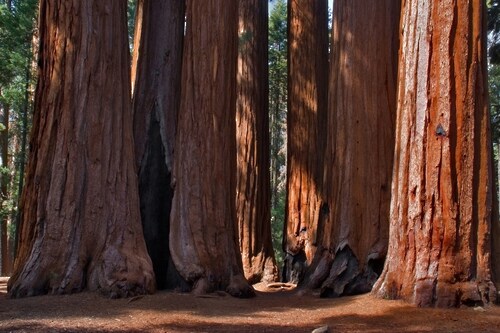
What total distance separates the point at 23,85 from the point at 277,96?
42.9 ft

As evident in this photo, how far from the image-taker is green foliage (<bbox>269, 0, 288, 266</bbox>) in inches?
1273

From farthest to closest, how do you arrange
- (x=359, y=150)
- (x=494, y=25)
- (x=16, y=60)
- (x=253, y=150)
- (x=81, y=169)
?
(x=16, y=60) → (x=494, y=25) → (x=253, y=150) → (x=359, y=150) → (x=81, y=169)

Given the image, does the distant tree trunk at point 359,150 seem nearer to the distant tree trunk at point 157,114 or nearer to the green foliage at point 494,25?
the distant tree trunk at point 157,114

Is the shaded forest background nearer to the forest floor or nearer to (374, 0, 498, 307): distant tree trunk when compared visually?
(374, 0, 498, 307): distant tree trunk

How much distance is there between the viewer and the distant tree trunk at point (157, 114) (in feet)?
34.8

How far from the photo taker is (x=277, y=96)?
33.2 m

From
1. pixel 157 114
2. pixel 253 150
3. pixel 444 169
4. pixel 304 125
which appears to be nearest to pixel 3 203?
pixel 253 150

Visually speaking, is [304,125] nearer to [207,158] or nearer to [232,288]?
[207,158]

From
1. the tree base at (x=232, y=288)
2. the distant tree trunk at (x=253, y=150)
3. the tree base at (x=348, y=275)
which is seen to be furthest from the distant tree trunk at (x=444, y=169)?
the distant tree trunk at (x=253, y=150)

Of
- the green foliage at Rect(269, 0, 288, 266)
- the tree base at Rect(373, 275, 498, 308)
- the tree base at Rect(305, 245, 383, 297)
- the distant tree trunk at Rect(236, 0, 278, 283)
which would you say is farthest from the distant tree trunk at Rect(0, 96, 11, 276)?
the tree base at Rect(373, 275, 498, 308)

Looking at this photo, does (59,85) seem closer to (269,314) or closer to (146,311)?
(146,311)

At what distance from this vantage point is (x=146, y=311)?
25.2 ft

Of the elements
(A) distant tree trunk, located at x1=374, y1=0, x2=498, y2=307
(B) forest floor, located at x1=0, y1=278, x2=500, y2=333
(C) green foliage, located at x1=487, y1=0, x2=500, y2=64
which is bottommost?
(B) forest floor, located at x1=0, y1=278, x2=500, y2=333

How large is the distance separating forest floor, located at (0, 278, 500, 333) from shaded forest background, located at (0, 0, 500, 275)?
10.8 metres
